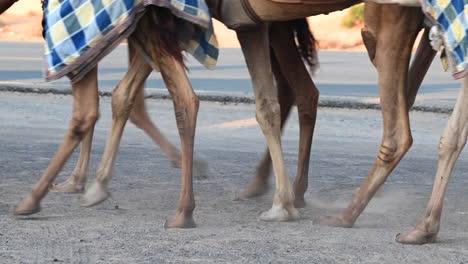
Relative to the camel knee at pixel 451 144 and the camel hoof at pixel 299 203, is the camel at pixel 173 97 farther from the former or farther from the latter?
the camel knee at pixel 451 144

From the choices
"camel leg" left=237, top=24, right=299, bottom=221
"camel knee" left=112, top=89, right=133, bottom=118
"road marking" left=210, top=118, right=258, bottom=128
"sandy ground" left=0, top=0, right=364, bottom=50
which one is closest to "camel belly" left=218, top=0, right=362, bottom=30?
"camel leg" left=237, top=24, right=299, bottom=221

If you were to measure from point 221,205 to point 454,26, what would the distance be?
→ 2.09 meters

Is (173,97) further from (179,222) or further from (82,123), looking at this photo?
(179,222)

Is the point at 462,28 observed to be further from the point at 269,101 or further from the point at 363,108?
the point at 363,108

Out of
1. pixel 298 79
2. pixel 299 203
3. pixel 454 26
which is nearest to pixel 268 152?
pixel 299 203

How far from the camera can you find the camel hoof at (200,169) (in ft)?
24.7

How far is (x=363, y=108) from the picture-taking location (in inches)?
485

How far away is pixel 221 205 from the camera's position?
21.7ft

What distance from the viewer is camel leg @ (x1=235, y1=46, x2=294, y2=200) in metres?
6.84

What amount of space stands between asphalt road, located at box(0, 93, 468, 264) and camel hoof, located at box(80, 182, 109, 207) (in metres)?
0.05

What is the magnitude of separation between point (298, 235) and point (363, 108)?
681 cm

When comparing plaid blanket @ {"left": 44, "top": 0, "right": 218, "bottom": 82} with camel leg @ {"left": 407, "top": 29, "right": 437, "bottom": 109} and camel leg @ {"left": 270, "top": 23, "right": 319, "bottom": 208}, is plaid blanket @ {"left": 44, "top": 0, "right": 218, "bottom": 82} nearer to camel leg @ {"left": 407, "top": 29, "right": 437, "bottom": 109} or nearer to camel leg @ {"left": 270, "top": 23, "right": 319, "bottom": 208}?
camel leg @ {"left": 270, "top": 23, "right": 319, "bottom": 208}

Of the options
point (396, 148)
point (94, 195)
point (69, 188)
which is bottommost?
point (69, 188)

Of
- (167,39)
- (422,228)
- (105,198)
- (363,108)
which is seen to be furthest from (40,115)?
(422,228)
